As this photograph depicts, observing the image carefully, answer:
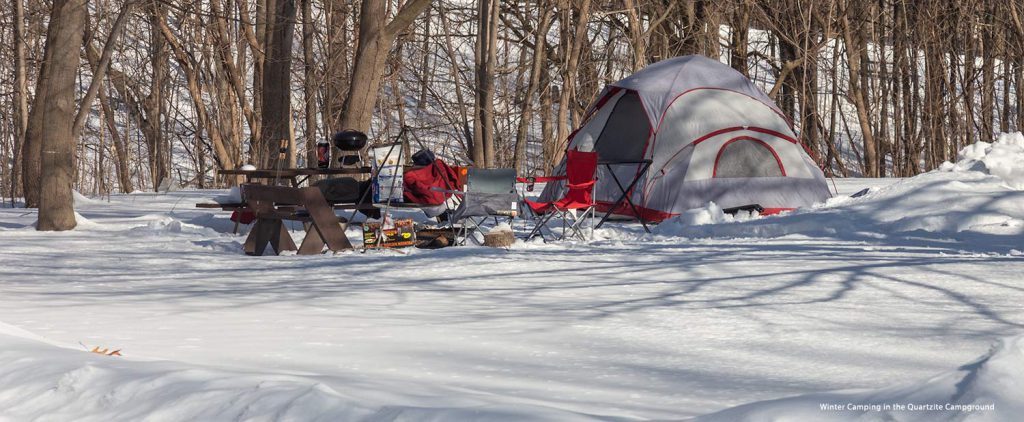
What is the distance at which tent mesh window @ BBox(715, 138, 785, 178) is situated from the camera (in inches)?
422

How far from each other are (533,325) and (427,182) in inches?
227

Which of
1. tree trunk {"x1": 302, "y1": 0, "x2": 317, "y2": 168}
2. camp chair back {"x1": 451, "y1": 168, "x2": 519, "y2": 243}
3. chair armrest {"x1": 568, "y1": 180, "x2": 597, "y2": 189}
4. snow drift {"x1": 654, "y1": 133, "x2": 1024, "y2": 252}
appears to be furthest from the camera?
tree trunk {"x1": 302, "y1": 0, "x2": 317, "y2": 168}

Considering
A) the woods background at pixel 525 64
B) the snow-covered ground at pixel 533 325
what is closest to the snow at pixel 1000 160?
the snow-covered ground at pixel 533 325

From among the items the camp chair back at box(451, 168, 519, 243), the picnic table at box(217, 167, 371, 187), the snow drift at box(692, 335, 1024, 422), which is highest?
the picnic table at box(217, 167, 371, 187)

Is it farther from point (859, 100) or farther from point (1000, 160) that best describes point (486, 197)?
point (859, 100)

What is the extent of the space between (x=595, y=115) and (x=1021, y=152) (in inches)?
170

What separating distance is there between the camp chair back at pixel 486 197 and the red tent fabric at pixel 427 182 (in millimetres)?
1014

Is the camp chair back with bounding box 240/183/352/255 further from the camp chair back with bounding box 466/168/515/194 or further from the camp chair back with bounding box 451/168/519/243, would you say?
the camp chair back with bounding box 466/168/515/194

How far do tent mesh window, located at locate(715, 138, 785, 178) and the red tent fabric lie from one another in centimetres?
275

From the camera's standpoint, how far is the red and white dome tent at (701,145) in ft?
34.7

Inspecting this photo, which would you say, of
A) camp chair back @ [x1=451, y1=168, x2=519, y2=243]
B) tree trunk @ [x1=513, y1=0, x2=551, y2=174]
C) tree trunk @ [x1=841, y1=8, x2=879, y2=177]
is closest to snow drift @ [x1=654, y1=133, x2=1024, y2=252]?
camp chair back @ [x1=451, y1=168, x2=519, y2=243]

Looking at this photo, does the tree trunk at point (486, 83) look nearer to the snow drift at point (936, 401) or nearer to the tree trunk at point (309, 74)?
the tree trunk at point (309, 74)

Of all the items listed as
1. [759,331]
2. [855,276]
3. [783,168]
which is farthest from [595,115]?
[759,331]

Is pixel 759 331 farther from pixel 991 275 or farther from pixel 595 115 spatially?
pixel 595 115
